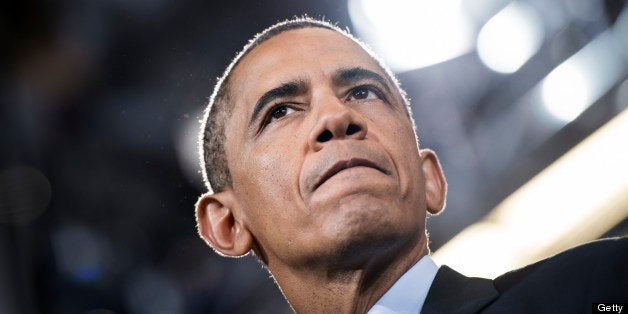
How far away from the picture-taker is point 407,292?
6.30ft

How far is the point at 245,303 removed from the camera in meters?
4.64

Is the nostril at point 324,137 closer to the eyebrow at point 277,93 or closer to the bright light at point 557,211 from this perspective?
the eyebrow at point 277,93

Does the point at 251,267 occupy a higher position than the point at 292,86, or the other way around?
the point at 292,86

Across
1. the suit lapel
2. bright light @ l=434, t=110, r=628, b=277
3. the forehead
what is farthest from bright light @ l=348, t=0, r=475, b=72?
the suit lapel

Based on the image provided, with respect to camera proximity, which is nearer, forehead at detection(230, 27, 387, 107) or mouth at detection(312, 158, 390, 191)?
mouth at detection(312, 158, 390, 191)

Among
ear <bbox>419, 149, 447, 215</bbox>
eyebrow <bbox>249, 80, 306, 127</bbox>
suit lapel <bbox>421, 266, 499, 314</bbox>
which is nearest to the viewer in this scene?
suit lapel <bbox>421, 266, 499, 314</bbox>

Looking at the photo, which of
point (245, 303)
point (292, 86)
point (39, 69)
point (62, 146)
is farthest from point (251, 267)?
point (292, 86)

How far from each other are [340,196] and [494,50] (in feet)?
8.89

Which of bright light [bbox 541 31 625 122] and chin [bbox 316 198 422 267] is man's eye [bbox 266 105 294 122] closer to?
chin [bbox 316 198 422 267]

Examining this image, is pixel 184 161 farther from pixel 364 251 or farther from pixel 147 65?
pixel 364 251

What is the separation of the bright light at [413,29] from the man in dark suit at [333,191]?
1.23 meters

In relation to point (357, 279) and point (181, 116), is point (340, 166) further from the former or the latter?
point (181, 116)

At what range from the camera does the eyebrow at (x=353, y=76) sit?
7.14 feet

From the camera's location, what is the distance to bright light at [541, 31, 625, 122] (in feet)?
13.8
